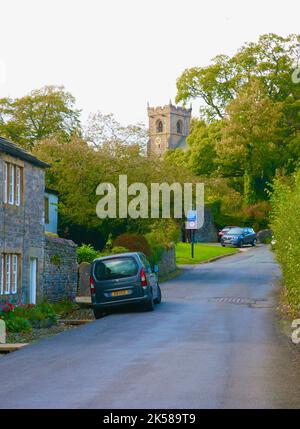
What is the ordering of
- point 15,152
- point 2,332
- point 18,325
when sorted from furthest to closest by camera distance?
point 15,152, point 18,325, point 2,332

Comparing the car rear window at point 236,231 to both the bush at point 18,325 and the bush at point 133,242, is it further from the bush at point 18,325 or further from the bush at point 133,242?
the bush at point 18,325

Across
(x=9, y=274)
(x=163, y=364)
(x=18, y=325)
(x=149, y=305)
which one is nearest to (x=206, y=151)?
(x=149, y=305)

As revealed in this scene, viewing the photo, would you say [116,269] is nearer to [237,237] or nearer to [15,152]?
[15,152]

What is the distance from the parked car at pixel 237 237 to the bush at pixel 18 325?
44459mm

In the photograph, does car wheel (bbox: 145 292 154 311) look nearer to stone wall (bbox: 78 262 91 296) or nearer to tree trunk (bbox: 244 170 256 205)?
stone wall (bbox: 78 262 91 296)

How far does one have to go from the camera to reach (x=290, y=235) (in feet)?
74.0

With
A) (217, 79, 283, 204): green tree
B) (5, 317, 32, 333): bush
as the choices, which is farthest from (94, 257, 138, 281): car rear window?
(217, 79, 283, 204): green tree

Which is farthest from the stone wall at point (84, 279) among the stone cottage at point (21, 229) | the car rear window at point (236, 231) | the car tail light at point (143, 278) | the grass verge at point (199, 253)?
the car rear window at point (236, 231)

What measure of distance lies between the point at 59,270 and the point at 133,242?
10.2 metres

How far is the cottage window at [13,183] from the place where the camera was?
2511 centimetres
